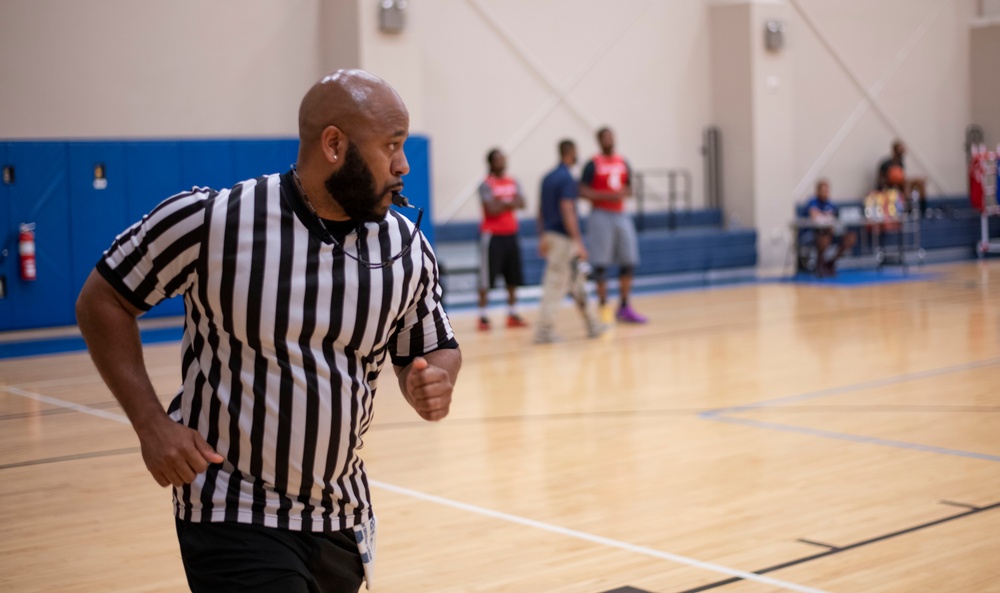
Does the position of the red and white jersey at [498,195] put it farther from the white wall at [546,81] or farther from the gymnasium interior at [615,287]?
the white wall at [546,81]

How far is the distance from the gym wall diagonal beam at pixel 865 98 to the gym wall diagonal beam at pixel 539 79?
4050 mm

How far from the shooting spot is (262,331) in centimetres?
225

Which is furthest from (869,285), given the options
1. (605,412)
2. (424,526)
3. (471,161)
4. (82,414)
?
(424,526)

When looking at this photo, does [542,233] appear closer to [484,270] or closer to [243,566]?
[484,270]

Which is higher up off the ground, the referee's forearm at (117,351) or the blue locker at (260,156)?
the blue locker at (260,156)

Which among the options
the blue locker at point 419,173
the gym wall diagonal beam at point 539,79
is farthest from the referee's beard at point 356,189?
the gym wall diagonal beam at point 539,79

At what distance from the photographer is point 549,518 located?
4.93 m

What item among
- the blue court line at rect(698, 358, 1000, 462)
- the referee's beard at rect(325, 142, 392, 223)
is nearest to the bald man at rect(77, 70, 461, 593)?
the referee's beard at rect(325, 142, 392, 223)

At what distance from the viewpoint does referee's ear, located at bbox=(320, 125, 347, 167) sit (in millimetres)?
2277

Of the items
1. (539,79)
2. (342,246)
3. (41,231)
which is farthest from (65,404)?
(539,79)

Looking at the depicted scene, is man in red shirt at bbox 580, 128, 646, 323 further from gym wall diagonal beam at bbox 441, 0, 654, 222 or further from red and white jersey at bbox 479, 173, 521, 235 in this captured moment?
gym wall diagonal beam at bbox 441, 0, 654, 222

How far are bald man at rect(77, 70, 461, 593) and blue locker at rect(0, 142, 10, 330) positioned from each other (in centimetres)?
1066

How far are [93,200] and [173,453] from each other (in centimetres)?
1117

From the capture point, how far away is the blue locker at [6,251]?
1202 centimetres
